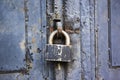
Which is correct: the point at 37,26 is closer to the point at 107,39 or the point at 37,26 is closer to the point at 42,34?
the point at 42,34

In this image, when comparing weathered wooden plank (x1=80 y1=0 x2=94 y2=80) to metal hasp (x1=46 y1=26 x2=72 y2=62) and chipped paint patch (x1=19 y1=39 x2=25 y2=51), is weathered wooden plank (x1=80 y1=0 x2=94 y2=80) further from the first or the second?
chipped paint patch (x1=19 y1=39 x2=25 y2=51)

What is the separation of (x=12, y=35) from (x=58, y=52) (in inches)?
7.1

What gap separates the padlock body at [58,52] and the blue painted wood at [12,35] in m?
0.10

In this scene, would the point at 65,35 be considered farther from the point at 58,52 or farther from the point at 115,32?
the point at 115,32

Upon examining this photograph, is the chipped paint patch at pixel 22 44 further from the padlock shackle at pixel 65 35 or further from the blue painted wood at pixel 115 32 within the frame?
the blue painted wood at pixel 115 32

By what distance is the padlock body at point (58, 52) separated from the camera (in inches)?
38.3

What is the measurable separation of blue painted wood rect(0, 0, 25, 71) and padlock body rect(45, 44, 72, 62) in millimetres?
102

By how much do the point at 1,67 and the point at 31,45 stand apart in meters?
0.13

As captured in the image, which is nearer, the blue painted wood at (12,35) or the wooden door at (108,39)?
the blue painted wood at (12,35)

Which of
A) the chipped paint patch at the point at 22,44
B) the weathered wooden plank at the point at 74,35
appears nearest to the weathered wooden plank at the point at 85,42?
the weathered wooden plank at the point at 74,35

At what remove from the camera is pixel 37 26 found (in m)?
1.03

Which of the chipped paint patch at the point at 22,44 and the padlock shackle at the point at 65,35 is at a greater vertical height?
the padlock shackle at the point at 65,35

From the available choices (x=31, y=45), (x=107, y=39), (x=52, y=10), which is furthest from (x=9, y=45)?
(x=107, y=39)

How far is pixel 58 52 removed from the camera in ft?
3.19
